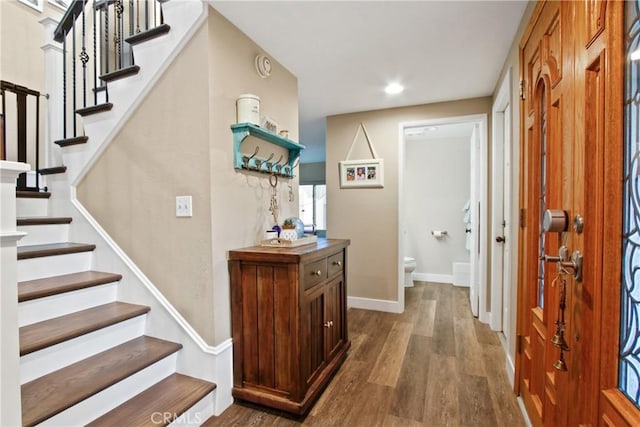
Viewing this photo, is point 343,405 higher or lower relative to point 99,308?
lower

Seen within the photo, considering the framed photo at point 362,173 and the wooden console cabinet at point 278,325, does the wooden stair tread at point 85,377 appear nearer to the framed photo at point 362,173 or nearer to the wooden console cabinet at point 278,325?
the wooden console cabinet at point 278,325

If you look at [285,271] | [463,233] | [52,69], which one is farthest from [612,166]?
[463,233]

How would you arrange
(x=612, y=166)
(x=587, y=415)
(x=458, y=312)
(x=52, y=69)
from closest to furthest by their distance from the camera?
(x=612, y=166), (x=587, y=415), (x=52, y=69), (x=458, y=312)

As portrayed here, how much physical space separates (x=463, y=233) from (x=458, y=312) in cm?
180

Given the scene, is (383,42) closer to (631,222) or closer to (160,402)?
(631,222)

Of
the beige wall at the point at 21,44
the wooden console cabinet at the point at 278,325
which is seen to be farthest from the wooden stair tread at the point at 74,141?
the wooden console cabinet at the point at 278,325

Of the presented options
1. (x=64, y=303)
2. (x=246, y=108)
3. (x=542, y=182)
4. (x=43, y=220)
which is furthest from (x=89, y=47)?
(x=542, y=182)

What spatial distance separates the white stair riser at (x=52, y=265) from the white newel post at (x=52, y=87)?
1.08 meters

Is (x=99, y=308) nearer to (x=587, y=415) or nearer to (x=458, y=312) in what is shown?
(x=587, y=415)

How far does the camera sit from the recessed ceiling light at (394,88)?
2.79 m

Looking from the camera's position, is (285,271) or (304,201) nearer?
(285,271)

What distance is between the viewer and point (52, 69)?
8.82ft

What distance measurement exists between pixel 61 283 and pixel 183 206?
858 millimetres

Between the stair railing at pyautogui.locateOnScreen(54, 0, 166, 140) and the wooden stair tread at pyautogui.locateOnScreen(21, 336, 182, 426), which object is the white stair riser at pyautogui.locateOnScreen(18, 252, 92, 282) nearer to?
the wooden stair tread at pyautogui.locateOnScreen(21, 336, 182, 426)
